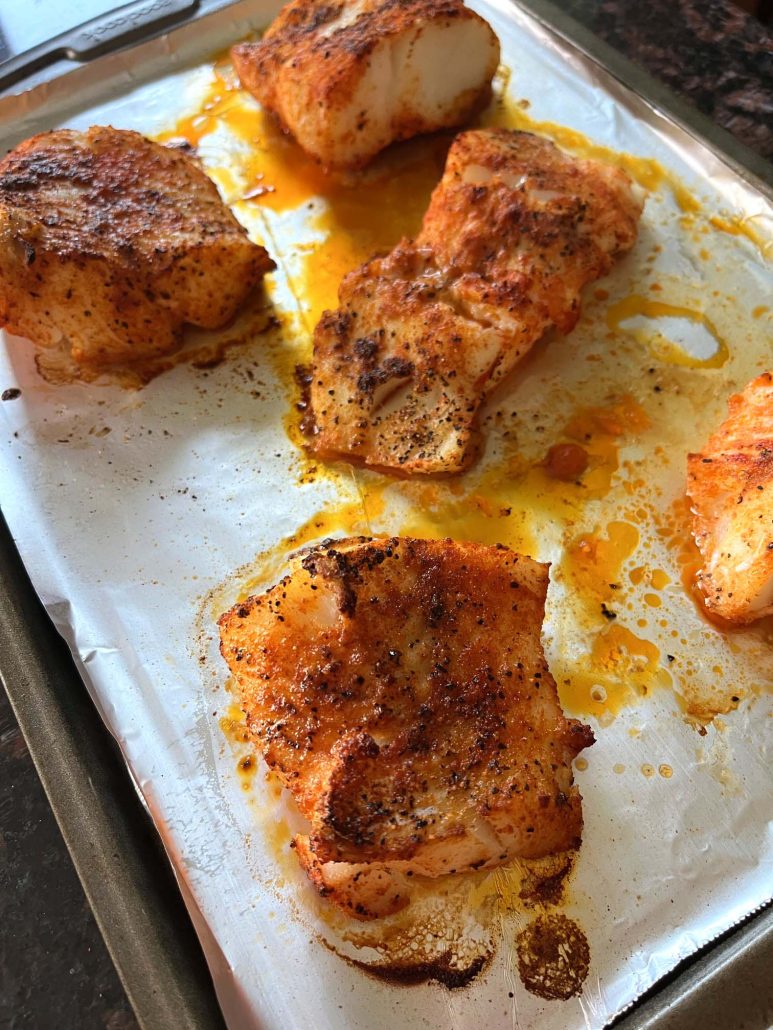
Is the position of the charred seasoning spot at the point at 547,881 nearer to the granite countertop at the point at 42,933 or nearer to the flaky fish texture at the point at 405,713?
the flaky fish texture at the point at 405,713

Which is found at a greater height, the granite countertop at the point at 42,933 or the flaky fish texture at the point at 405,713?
the flaky fish texture at the point at 405,713

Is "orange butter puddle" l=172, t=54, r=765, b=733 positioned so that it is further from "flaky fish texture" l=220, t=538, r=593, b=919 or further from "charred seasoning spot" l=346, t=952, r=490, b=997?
"charred seasoning spot" l=346, t=952, r=490, b=997

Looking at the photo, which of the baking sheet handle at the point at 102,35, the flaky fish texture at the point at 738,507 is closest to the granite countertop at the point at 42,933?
the flaky fish texture at the point at 738,507

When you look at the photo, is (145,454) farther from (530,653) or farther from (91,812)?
(530,653)

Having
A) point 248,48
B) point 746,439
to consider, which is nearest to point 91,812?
point 746,439

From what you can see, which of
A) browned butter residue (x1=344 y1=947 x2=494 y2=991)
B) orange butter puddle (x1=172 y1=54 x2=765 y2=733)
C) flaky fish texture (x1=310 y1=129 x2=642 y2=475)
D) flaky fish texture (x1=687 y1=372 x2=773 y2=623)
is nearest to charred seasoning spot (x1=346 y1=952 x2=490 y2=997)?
browned butter residue (x1=344 y1=947 x2=494 y2=991)

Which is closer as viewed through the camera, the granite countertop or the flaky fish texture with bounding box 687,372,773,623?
the granite countertop
